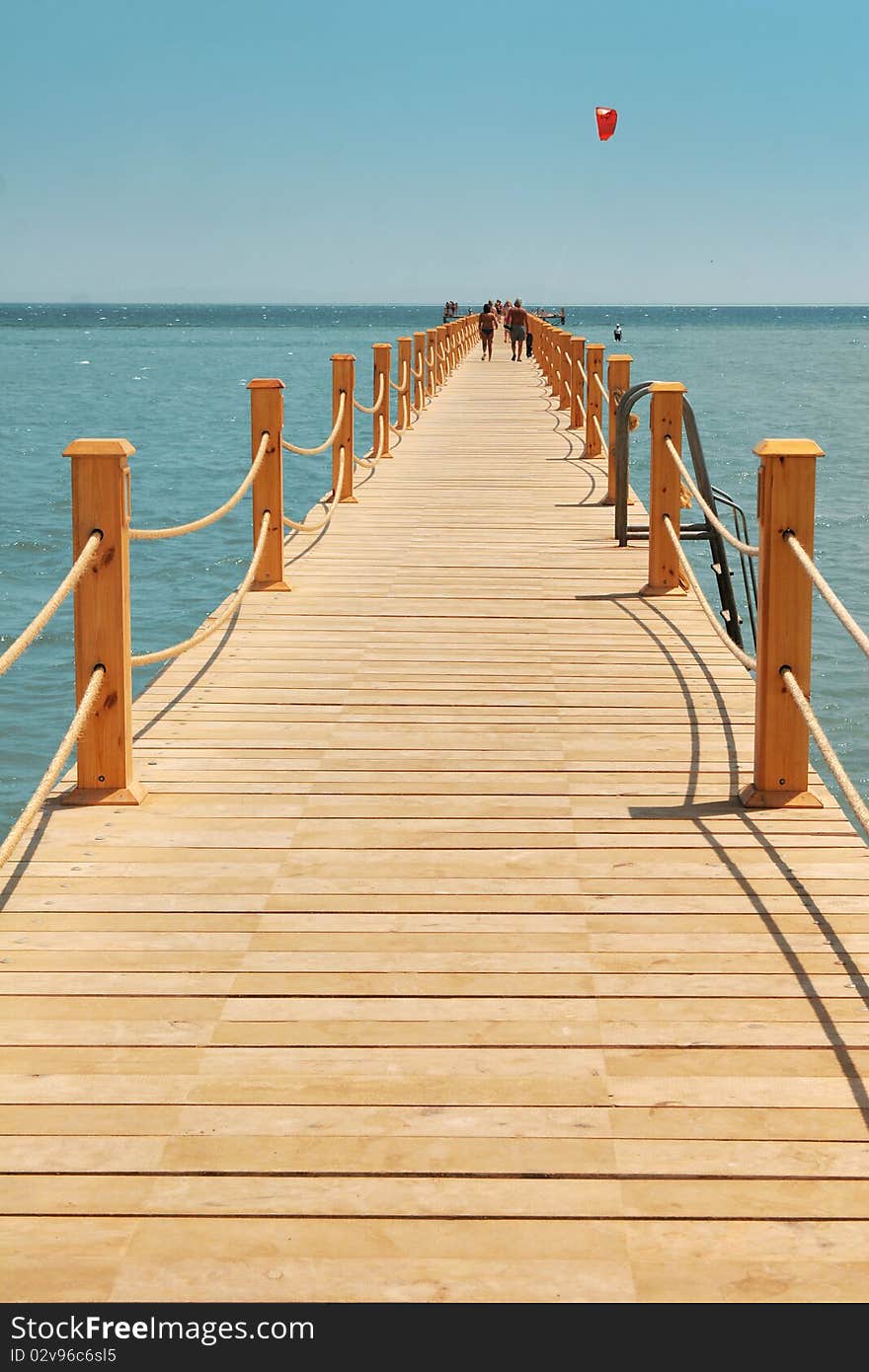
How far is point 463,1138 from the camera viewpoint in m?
3.62

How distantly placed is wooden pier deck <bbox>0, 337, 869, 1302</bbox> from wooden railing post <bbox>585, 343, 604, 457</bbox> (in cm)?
1088

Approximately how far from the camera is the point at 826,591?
537cm

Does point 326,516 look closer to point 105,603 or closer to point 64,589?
point 105,603

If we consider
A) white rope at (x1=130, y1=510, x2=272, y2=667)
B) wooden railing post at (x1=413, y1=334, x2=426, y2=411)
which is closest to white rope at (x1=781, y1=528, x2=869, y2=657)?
white rope at (x1=130, y1=510, x2=272, y2=667)

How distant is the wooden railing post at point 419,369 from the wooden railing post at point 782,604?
21804 mm

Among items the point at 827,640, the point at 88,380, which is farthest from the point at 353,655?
the point at 88,380

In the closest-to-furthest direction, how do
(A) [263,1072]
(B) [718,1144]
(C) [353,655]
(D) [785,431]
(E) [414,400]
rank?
(B) [718,1144] < (A) [263,1072] < (C) [353,655] < (E) [414,400] < (D) [785,431]

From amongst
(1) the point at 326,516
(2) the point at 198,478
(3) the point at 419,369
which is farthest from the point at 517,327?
(1) the point at 326,516

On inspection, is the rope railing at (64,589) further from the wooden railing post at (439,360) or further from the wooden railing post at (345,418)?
the wooden railing post at (439,360)

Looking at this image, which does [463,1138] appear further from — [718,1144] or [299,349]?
[299,349]

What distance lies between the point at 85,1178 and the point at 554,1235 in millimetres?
956

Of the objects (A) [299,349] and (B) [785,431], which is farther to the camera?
(A) [299,349]

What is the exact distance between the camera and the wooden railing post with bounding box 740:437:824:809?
5.96 metres

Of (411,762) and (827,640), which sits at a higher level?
(411,762)
